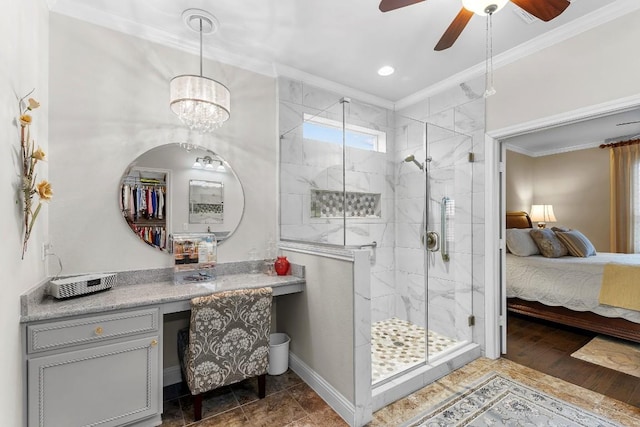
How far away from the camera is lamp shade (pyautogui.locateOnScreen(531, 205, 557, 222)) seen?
5301mm

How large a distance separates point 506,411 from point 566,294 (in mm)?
2043

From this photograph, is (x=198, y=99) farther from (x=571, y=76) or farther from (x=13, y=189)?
(x=571, y=76)

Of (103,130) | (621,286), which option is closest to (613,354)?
(621,286)

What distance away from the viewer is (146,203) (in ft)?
7.46

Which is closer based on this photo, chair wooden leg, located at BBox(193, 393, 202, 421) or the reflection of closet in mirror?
chair wooden leg, located at BBox(193, 393, 202, 421)

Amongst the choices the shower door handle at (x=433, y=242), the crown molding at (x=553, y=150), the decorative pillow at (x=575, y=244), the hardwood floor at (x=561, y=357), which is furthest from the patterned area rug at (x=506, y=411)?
the crown molding at (x=553, y=150)

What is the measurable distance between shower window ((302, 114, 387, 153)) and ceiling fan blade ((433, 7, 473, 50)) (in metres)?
1.04

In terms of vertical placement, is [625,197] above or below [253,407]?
above

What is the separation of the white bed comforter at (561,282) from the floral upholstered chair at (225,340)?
10.8 ft

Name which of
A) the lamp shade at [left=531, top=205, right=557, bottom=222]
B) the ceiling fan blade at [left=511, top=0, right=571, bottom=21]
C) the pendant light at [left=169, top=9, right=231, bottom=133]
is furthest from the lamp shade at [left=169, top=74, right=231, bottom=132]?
the lamp shade at [left=531, top=205, right=557, bottom=222]

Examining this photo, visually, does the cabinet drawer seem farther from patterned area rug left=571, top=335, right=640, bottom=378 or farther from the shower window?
patterned area rug left=571, top=335, right=640, bottom=378

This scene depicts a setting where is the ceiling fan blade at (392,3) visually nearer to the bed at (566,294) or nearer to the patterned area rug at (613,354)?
the patterned area rug at (613,354)

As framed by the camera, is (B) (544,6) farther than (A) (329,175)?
No

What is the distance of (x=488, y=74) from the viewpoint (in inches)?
109
